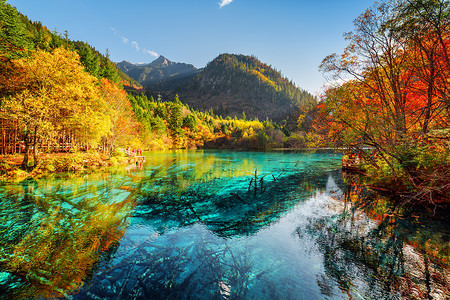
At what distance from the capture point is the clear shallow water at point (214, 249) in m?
4.23

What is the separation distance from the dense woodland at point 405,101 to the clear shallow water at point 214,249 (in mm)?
1990

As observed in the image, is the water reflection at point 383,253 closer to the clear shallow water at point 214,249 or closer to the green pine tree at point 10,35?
the clear shallow water at point 214,249

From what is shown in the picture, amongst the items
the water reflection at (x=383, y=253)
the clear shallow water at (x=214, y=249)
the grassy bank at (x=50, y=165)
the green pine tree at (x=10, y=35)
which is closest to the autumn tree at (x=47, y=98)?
the grassy bank at (x=50, y=165)

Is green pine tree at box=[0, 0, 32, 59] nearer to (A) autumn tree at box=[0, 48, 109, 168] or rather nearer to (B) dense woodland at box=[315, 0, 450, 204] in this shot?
(A) autumn tree at box=[0, 48, 109, 168]

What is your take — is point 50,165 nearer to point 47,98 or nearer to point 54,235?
point 47,98

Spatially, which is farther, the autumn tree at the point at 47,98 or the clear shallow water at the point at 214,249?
the autumn tree at the point at 47,98

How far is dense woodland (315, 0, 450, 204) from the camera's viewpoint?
676 cm

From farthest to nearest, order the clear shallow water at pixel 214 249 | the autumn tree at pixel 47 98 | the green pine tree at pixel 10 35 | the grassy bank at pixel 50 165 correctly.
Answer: the green pine tree at pixel 10 35
the grassy bank at pixel 50 165
the autumn tree at pixel 47 98
the clear shallow water at pixel 214 249

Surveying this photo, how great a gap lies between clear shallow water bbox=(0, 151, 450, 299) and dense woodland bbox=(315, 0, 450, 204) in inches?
78.4

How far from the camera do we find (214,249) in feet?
19.6

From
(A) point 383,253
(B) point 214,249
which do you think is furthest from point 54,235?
(A) point 383,253

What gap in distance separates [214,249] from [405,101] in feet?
43.7

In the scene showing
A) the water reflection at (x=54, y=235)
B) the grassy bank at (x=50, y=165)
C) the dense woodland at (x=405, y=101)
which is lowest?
the water reflection at (x=54, y=235)

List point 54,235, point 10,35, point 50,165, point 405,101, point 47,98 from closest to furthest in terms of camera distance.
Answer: point 54,235 → point 405,101 → point 47,98 → point 50,165 → point 10,35
